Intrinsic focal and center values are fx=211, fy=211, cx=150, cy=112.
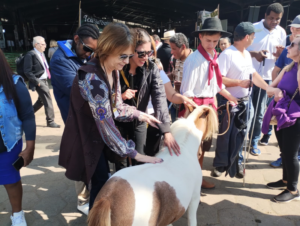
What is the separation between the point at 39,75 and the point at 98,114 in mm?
4781

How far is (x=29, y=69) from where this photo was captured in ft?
16.9

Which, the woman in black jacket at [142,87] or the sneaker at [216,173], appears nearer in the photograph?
the woman in black jacket at [142,87]

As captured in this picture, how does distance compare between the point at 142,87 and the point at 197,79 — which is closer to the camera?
the point at 142,87

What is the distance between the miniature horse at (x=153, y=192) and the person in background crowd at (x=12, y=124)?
112 cm

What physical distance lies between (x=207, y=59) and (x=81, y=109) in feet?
5.04

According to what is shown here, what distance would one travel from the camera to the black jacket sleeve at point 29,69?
5.06 meters

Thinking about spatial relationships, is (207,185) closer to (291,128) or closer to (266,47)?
(291,128)

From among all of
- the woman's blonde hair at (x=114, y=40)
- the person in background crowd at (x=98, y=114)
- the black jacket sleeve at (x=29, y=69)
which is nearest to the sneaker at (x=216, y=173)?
the person in background crowd at (x=98, y=114)

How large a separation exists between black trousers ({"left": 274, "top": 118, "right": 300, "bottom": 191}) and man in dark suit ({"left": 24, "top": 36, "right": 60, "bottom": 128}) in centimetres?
482

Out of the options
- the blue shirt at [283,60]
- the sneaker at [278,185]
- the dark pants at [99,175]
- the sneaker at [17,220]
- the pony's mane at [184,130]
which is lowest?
the sneaker at [278,185]

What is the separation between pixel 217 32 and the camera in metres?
2.30

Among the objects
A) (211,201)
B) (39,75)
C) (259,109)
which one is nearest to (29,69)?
(39,75)

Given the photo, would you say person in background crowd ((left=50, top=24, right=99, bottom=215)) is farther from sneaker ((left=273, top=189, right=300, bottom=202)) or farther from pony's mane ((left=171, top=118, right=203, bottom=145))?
sneaker ((left=273, top=189, right=300, bottom=202))

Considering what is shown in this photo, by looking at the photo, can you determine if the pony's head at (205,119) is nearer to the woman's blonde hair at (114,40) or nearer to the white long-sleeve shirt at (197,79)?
the white long-sleeve shirt at (197,79)
